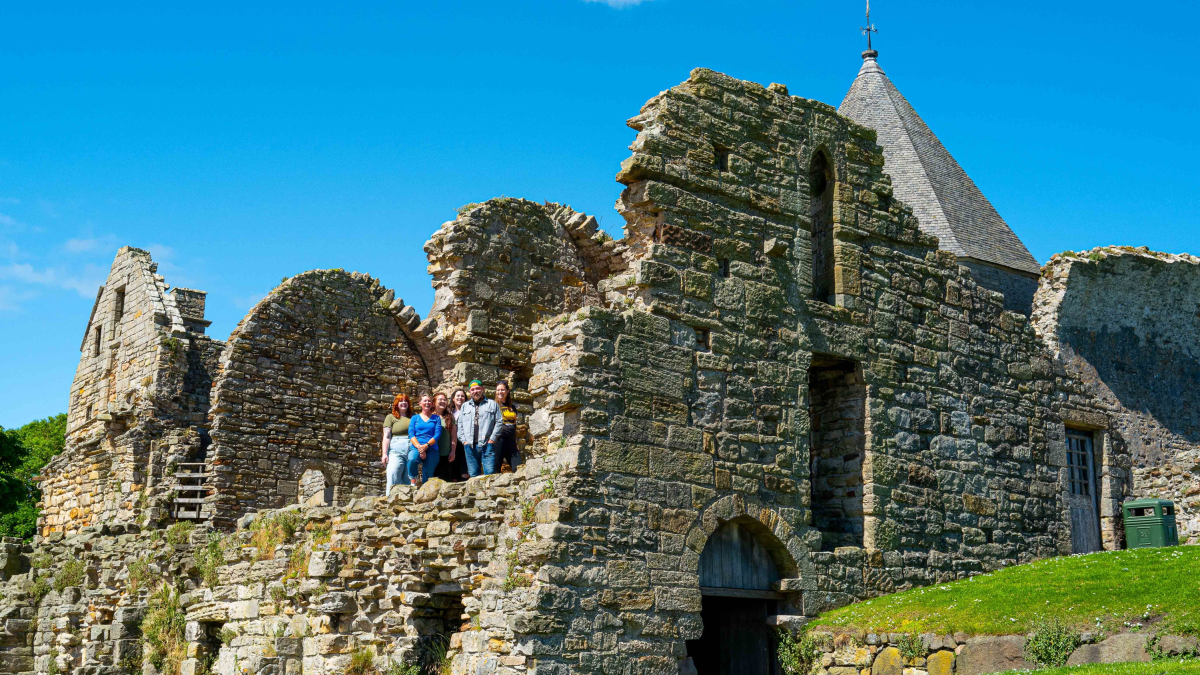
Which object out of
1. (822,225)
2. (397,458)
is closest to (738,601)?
(397,458)

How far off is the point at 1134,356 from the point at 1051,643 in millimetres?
9988

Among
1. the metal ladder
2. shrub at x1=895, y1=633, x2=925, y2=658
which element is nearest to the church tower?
shrub at x1=895, y1=633, x2=925, y2=658

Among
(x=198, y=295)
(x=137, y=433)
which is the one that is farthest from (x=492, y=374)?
(x=198, y=295)

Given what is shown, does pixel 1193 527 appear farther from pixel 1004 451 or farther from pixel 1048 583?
pixel 1048 583

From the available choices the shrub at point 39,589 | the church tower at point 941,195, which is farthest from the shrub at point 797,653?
the church tower at point 941,195

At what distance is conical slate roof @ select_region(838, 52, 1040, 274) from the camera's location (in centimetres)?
2338

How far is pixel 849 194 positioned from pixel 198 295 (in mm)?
12682

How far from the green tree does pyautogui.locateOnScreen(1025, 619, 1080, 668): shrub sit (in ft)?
87.5

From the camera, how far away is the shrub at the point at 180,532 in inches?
615

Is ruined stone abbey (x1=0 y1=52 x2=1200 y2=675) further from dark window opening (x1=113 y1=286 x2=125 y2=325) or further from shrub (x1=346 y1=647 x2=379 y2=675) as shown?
dark window opening (x1=113 y1=286 x2=125 y2=325)

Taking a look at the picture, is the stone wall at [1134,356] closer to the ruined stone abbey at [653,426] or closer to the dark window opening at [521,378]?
the ruined stone abbey at [653,426]

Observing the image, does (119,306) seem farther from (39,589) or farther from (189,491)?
(189,491)

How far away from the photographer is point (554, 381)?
1085cm

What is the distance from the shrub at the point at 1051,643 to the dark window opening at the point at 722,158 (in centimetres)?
531
